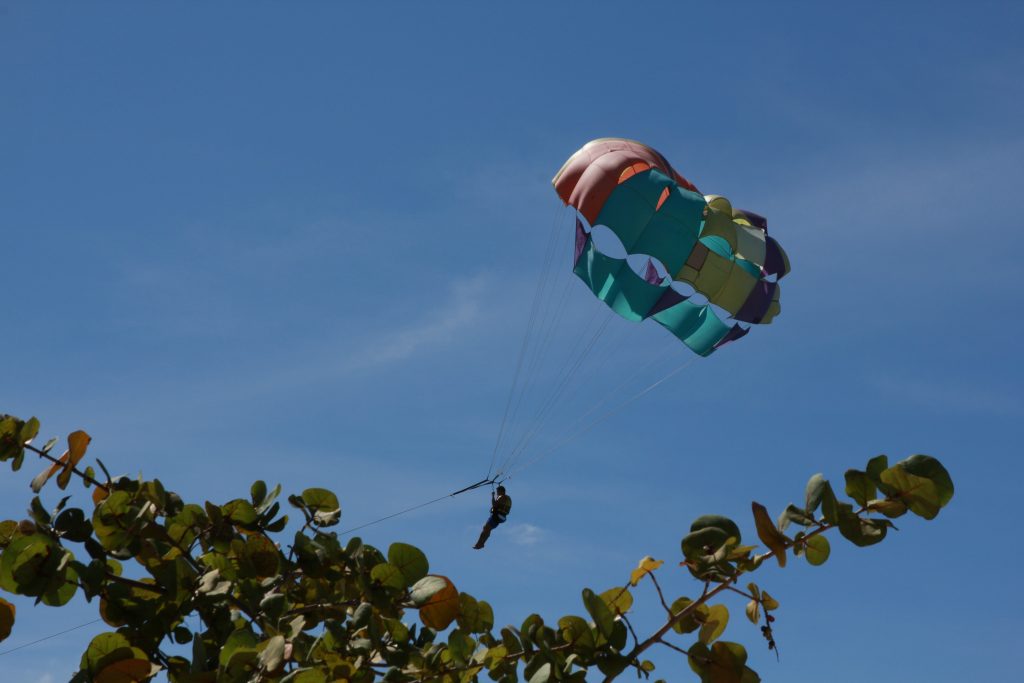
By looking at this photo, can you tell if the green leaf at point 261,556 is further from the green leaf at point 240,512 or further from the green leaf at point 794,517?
the green leaf at point 794,517

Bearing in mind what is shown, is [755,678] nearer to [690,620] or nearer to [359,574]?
[690,620]

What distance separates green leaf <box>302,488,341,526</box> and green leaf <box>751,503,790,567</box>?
1.70m

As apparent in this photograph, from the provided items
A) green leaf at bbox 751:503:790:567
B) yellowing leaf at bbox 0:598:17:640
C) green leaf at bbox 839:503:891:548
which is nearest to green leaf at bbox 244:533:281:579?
yellowing leaf at bbox 0:598:17:640

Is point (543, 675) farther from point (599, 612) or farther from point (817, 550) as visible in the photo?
point (817, 550)

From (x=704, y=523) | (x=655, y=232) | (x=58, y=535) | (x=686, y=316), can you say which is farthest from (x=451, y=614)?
(x=686, y=316)

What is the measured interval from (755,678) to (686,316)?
48.5 feet

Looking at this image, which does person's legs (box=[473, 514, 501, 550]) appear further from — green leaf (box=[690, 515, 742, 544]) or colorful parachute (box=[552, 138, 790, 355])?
green leaf (box=[690, 515, 742, 544])

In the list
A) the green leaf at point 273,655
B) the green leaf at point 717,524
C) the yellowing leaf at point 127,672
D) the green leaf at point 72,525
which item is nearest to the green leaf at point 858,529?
the green leaf at point 717,524

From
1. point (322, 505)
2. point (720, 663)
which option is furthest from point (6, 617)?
point (720, 663)

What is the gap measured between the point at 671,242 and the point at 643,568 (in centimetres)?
1279

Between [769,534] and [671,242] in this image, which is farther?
[671,242]

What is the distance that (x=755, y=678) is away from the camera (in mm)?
3775

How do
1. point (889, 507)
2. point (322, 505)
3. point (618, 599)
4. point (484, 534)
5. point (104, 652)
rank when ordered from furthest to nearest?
1. point (484, 534)
2. point (322, 505)
3. point (618, 599)
4. point (104, 652)
5. point (889, 507)

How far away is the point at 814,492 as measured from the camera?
351 cm
